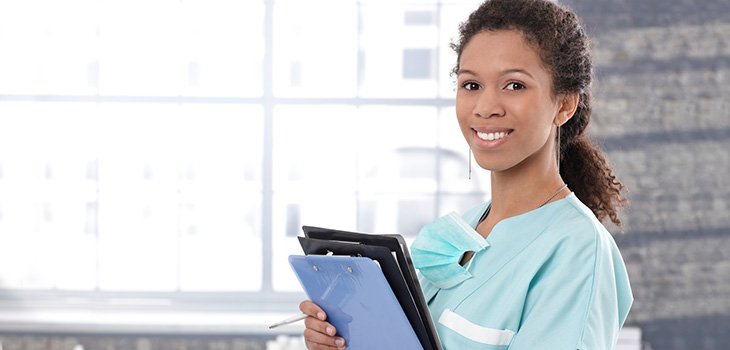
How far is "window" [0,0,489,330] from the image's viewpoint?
12.8ft

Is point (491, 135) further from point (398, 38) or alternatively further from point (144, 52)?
point (144, 52)

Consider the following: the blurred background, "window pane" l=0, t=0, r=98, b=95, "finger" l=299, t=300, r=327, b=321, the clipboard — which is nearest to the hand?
"finger" l=299, t=300, r=327, b=321

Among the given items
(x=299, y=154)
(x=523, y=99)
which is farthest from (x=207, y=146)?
(x=523, y=99)

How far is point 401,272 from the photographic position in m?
0.99

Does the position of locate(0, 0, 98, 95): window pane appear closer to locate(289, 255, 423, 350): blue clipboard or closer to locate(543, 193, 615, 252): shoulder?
locate(289, 255, 423, 350): blue clipboard

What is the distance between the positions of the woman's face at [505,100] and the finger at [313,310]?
0.38 meters

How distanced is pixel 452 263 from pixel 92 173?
3267mm

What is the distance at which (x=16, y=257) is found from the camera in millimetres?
3896

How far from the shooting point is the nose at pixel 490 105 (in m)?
1.04

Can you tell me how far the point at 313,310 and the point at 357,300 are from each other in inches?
5.5

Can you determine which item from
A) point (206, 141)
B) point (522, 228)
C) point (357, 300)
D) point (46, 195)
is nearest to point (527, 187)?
point (522, 228)

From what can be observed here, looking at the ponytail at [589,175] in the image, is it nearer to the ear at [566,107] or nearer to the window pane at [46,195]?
the ear at [566,107]

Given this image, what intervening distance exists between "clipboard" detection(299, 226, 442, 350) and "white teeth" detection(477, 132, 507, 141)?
22 cm

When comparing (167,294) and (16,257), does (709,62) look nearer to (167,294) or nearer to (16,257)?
(167,294)
